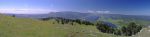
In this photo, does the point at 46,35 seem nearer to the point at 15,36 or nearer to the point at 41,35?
the point at 41,35

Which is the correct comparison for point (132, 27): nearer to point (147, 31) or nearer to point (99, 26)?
point (99, 26)

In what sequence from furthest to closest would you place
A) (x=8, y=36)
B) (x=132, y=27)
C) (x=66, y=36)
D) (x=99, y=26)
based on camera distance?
(x=99, y=26) < (x=132, y=27) < (x=66, y=36) < (x=8, y=36)

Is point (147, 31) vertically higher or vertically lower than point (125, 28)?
higher

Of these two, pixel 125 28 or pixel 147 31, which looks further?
pixel 125 28

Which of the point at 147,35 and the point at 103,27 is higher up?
the point at 147,35

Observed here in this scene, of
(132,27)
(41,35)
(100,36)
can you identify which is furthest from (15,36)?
(132,27)

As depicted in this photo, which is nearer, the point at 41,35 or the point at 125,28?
the point at 41,35

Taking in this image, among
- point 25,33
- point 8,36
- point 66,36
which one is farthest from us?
point 25,33

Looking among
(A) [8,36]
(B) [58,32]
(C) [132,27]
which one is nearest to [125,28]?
(C) [132,27]

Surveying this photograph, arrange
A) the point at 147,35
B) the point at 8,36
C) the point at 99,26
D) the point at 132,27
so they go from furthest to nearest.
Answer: the point at 99,26, the point at 132,27, the point at 8,36, the point at 147,35
